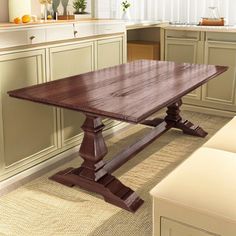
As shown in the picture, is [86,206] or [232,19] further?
[232,19]

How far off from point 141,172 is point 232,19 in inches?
89.6

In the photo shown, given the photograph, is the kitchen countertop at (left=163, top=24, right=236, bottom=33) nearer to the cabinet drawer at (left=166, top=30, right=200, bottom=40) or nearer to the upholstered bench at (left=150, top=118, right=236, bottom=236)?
the cabinet drawer at (left=166, top=30, right=200, bottom=40)

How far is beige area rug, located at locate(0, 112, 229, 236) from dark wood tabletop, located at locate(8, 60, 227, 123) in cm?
63

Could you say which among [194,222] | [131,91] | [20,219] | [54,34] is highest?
[54,34]

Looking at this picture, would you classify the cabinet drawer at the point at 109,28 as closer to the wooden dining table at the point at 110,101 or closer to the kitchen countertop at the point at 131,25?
the kitchen countertop at the point at 131,25

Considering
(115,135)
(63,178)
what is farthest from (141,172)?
(115,135)

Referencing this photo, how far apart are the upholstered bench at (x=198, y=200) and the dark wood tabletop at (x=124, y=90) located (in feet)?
1.17

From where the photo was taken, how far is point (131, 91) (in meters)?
2.41

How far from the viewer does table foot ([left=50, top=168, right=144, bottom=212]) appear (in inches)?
93.6

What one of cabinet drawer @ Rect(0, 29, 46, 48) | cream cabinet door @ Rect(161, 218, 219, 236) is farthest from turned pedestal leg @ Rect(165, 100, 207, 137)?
cream cabinet door @ Rect(161, 218, 219, 236)

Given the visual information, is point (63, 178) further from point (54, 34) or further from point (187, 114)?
point (187, 114)

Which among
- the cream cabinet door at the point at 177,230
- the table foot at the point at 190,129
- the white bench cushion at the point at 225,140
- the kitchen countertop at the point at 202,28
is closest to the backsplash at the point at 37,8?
the kitchen countertop at the point at 202,28

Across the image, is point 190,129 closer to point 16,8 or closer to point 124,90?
point 124,90

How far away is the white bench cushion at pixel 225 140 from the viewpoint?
7.07ft
